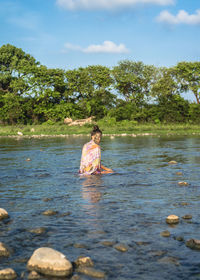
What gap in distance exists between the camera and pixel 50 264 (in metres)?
3.67

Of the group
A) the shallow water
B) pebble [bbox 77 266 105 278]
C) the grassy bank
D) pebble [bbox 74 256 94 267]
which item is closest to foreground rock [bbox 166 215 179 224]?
the shallow water

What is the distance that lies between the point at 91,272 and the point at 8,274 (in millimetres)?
812

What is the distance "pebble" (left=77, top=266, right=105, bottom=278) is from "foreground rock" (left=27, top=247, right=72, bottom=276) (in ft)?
0.43

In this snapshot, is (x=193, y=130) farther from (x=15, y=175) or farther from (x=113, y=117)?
(x=15, y=175)

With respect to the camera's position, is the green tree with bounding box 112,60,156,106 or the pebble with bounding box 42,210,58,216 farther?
the green tree with bounding box 112,60,156,106

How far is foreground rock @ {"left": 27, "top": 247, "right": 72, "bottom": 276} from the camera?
3.64m

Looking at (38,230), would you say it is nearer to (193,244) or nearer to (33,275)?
(33,275)

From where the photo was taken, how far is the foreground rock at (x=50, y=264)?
3643 millimetres

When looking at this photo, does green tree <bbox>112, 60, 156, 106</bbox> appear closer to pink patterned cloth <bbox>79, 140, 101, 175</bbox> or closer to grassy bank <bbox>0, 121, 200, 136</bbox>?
grassy bank <bbox>0, 121, 200, 136</bbox>

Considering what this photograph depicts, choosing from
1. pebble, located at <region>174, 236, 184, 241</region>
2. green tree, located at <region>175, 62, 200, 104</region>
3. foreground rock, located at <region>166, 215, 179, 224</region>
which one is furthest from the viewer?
green tree, located at <region>175, 62, 200, 104</region>

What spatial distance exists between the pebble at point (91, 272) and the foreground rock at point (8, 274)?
649mm

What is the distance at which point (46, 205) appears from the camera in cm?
653

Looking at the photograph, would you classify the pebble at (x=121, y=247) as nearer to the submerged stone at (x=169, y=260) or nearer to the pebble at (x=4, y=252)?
the submerged stone at (x=169, y=260)

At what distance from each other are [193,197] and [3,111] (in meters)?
48.8
